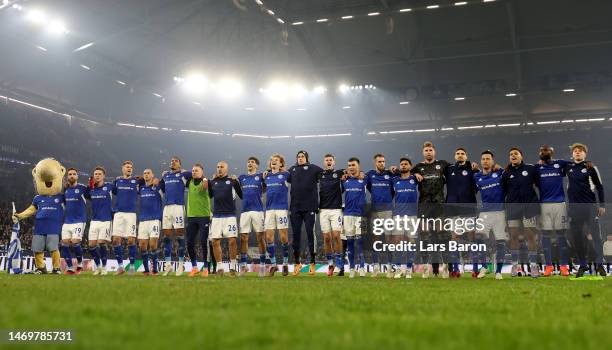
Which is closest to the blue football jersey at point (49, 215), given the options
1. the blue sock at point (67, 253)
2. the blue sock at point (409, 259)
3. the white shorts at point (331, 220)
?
the blue sock at point (67, 253)

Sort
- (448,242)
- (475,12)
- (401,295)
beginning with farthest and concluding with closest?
1. (475,12)
2. (448,242)
3. (401,295)

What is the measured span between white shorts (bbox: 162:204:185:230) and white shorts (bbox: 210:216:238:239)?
0.95m

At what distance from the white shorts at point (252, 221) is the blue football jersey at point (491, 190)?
4.55 meters

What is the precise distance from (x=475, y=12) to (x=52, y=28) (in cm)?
1942

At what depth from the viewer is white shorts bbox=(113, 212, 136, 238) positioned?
12.3m

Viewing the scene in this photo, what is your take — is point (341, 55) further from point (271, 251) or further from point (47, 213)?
point (47, 213)

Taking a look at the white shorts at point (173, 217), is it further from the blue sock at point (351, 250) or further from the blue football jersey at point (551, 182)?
the blue football jersey at point (551, 182)

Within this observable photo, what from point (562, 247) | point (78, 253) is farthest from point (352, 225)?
point (78, 253)

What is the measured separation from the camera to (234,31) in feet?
88.7

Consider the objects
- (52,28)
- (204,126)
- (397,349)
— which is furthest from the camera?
(204,126)

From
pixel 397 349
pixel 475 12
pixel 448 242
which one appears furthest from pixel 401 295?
pixel 475 12

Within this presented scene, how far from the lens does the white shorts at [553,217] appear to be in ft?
34.2

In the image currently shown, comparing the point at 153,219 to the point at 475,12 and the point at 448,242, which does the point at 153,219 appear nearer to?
the point at 448,242

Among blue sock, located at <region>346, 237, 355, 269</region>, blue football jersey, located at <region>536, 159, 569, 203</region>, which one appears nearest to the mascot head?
blue sock, located at <region>346, 237, 355, 269</region>
